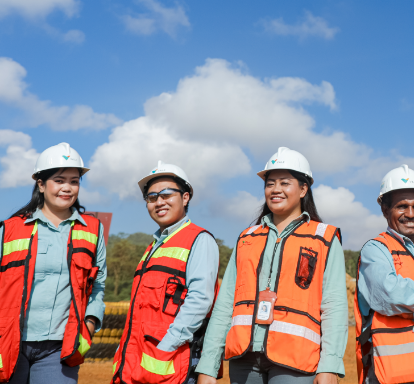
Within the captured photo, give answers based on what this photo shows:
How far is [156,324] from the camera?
296 centimetres

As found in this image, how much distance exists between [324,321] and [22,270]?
2.16 meters

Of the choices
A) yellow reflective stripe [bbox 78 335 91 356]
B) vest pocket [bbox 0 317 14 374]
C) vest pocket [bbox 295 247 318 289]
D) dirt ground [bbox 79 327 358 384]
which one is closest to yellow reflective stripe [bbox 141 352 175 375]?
yellow reflective stripe [bbox 78 335 91 356]

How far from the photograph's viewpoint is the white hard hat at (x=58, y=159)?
11.3 feet

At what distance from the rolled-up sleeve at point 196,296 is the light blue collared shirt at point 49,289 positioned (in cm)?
81

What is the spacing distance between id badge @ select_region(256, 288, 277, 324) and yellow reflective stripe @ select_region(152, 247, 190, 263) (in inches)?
25.6

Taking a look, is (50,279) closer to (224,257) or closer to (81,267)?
(81,267)

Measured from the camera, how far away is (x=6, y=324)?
9.82 ft

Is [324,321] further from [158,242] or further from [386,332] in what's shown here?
[158,242]

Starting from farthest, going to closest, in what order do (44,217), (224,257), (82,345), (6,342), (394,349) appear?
(224,257) < (44,217) < (82,345) < (6,342) < (394,349)

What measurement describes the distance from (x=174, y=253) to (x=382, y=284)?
1.46m

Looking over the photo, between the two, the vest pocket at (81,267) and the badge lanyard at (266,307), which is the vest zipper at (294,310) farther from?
the vest pocket at (81,267)

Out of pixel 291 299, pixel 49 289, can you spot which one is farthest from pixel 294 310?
pixel 49 289

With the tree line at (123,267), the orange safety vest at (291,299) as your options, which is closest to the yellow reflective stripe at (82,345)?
the orange safety vest at (291,299)

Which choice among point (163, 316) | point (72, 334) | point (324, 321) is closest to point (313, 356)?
point (324, 321)
